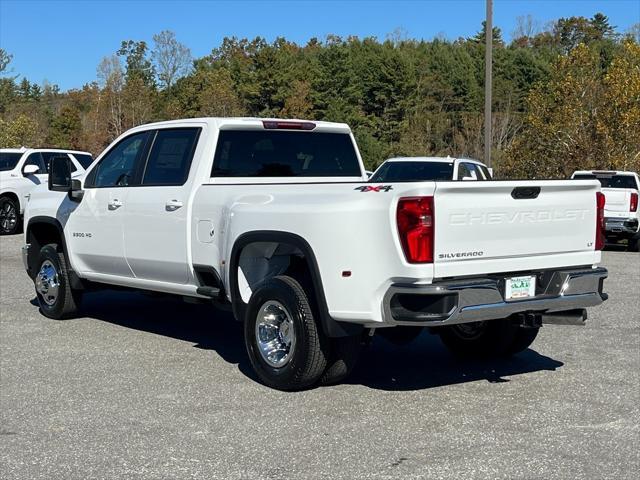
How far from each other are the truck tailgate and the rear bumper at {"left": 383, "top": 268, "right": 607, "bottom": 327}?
0.10 meters

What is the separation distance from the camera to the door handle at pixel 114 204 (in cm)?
771

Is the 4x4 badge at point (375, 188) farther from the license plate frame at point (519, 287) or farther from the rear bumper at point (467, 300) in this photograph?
the license plate frame at point (519, 287)

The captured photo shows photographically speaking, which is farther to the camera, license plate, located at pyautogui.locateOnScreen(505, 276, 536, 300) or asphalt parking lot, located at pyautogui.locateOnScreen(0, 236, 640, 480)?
license plate, located at pyautogui.locateOnScreen(505, 276, 536, 300)

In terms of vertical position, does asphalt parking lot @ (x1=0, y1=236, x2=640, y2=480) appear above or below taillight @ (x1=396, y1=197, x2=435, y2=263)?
below

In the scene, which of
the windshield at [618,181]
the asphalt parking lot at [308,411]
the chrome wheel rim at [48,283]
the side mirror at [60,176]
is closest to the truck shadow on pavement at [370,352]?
the asphalt parking lot at [308,411]

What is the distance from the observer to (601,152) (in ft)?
107

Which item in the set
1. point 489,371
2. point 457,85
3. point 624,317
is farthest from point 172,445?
point 457,85

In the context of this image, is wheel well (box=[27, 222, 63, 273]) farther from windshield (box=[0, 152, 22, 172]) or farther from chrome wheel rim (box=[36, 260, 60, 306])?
windshield (box=[0, 152, 22, 172])

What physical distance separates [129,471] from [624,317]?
6.49 metres

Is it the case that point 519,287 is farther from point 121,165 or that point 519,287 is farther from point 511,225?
point 121,165

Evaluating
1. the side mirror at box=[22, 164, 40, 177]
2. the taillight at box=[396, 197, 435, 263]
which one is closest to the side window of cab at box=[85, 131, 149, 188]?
the taillight at box=[396, 197, 435, 263]

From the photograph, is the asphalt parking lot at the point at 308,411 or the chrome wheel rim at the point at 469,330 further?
the chrome wheel rim at the point at 469,330

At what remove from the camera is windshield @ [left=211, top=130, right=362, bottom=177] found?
7.18 m

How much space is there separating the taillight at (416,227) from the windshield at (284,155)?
2313mm
